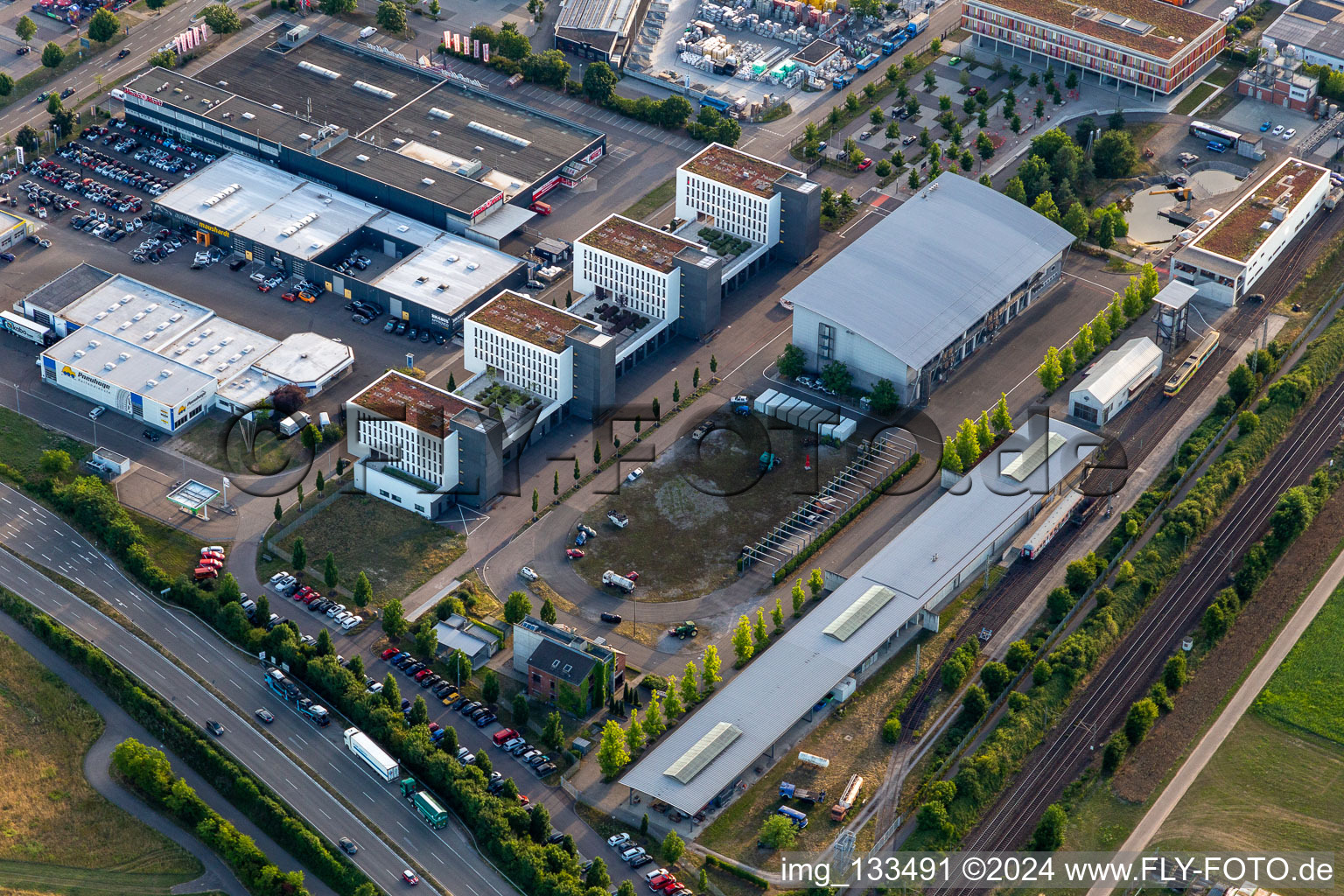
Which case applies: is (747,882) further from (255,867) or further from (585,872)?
(255,867)

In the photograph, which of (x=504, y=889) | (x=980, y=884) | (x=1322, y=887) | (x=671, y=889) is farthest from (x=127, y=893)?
(x=1322, y=887)

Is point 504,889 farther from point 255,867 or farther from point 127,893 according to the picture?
point 127,893

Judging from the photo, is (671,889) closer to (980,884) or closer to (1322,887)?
(980,884)

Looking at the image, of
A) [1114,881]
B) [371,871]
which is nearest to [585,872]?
[371,871]

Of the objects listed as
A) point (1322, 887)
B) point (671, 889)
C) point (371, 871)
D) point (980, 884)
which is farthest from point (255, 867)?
point (1322, 887)

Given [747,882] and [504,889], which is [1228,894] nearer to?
[747,882]
